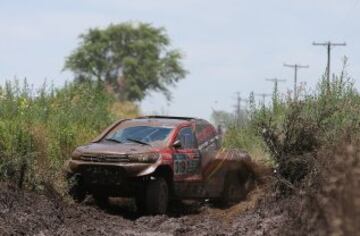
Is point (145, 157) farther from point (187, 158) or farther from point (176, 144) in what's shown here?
point (187, 158)

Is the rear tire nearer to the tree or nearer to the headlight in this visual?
the headlight

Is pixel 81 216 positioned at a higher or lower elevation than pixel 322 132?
lower

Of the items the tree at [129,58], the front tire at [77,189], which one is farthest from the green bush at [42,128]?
the tree at [129,58]

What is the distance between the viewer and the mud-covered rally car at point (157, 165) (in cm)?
1439

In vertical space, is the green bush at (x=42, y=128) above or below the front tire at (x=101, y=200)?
above

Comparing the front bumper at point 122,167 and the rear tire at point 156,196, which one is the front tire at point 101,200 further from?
the rear tire at point 156,196

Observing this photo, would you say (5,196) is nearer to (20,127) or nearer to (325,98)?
(20,127)

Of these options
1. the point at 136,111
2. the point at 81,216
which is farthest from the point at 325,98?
the point at 136,111

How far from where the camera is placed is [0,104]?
17922mm

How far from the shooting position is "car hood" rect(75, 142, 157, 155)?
14484mm

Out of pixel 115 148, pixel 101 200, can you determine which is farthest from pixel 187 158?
pixel 101 200

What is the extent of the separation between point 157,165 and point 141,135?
119 cm

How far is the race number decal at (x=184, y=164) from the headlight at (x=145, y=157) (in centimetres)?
56

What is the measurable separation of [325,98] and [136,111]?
70.2 feet
